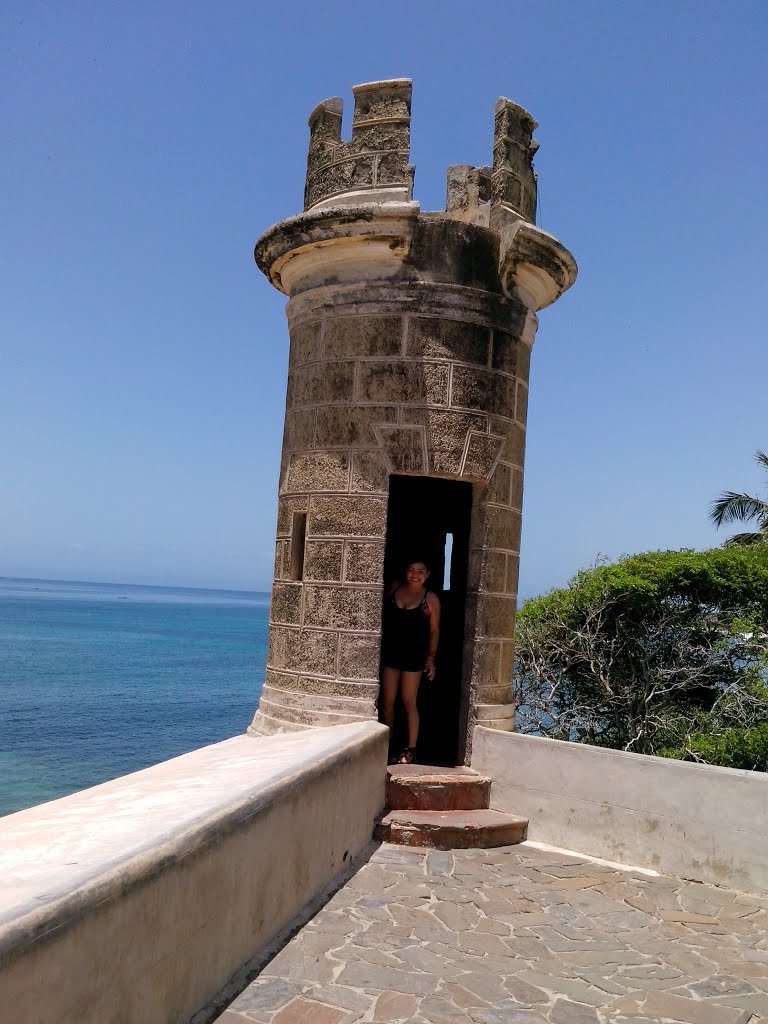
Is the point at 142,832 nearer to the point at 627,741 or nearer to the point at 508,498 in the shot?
the point at 508,498

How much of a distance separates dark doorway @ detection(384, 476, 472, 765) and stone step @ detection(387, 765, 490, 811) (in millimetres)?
975

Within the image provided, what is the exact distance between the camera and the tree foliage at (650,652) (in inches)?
471

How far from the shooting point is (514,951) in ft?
13.1

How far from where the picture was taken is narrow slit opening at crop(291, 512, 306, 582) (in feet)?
20.1

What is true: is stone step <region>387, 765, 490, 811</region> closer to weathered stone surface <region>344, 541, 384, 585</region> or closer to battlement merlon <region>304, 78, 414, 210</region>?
weathered stone surface <region>344, 541, 384, 585</region>

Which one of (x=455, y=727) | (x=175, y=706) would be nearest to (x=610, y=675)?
(x=455, y=727)

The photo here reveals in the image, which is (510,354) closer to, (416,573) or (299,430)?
(299,430)

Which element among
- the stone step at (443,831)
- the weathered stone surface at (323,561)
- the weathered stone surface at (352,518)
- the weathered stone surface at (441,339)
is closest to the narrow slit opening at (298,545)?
the weathered stone surface at (323,561)

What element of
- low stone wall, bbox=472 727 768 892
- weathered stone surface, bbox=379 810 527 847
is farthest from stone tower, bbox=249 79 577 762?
weathered stone surface, bbox=379 810 527 847

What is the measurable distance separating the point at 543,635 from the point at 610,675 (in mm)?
1111

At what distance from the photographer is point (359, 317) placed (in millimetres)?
5980

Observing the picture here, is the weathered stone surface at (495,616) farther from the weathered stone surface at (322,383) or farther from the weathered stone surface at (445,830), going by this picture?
the weathered stone surface at (322,383)

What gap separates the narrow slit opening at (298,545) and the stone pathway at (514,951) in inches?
75.3

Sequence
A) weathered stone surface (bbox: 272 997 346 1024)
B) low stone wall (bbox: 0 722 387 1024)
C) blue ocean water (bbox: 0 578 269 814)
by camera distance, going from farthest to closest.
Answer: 1. blue ocean water (bbox: 0 578 269 814)
2. weathered stone surface (bbox: 272 997 346 1024)
3. low stone wall (bbox: 0 722 387 1024)
